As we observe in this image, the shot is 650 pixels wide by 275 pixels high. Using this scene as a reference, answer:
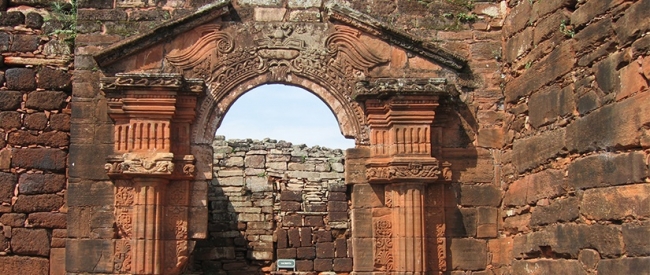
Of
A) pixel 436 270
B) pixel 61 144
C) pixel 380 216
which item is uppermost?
pixel 61 144

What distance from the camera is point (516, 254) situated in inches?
389

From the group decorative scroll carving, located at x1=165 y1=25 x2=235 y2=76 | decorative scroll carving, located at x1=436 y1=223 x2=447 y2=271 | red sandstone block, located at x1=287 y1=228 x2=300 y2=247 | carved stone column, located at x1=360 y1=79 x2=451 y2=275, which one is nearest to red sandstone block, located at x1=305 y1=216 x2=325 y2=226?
red sandstone block, located at x1=287 y1=228 x2=300 y2=247

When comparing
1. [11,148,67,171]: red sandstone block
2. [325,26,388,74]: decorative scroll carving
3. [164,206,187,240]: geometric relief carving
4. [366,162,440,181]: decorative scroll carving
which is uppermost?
[325,26,388,74]: decorative scroll carving

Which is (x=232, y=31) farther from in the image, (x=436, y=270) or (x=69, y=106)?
(x=436, y=270)

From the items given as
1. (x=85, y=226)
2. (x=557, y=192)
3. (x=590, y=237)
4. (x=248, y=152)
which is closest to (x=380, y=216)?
(x=557, y=192)

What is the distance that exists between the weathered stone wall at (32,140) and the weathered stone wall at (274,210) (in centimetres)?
432

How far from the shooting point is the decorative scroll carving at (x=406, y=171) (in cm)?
1001

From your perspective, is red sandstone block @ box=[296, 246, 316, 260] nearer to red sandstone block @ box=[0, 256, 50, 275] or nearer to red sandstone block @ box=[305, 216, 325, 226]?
red sandstone block @ box=[305, 216, 325, 226]

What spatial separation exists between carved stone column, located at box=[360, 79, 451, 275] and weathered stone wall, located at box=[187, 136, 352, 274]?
3.54 meters

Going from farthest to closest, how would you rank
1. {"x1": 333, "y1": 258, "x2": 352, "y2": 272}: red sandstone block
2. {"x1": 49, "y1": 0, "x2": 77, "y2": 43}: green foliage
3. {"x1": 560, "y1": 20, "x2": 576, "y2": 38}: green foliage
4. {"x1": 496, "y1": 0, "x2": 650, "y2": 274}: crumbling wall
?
1. {"x1": 333, "y1": 258, "x2": 352, "y2": 272}: red sandstone block
2. {"x1": 49, "y1": 0, "x2": 77, "y2": 43}: green foliage
3. {"x1": 560, "y1": 20, "x2": 576, "y2": 38}: green foliage
4. {"x1": 496, "y1": 0, "x2": 650, "y2": 274}: crumbling wall

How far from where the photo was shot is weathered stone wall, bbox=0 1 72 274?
10039 millimetres

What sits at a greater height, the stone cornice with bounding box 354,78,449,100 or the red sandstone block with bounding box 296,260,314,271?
the stone cornice with bounding box 354,78,449,100

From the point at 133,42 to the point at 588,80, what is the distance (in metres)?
5.56

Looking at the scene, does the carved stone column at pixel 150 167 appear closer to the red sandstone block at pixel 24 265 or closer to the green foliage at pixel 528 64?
the red sandstone block at pixel 24 265
